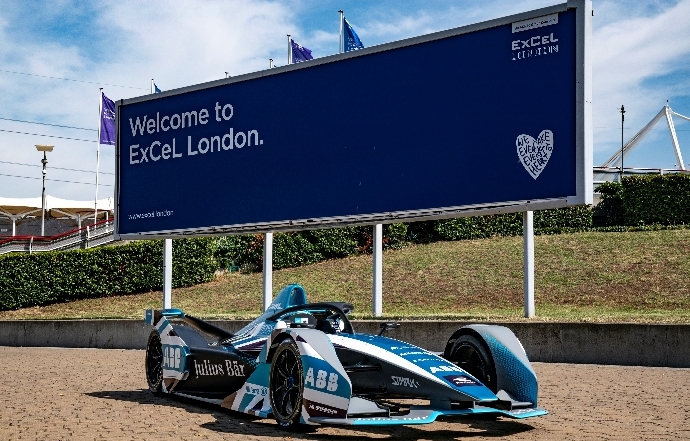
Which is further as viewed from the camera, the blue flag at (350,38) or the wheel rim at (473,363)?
the blue flag at (350,38)

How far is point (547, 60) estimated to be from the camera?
44.4 feet

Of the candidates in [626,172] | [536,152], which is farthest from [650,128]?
[536,152]

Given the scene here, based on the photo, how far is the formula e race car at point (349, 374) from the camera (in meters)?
7.29

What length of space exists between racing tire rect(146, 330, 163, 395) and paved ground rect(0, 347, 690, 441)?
17cm

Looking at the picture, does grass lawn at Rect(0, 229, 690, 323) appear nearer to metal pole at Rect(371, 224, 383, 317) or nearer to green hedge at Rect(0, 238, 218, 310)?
metal pole at Rect(371, 224, 383, 317)

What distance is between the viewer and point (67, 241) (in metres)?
49.5

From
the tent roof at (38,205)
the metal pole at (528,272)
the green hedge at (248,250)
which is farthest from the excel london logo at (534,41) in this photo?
the tent roof at (38,205)

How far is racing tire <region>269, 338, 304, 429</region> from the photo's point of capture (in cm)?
772

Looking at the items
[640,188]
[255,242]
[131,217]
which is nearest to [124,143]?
[131,217]

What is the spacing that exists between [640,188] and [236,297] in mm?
14646

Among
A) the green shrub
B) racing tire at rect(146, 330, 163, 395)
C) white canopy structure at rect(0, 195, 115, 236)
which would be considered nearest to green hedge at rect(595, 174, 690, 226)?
the green shrub

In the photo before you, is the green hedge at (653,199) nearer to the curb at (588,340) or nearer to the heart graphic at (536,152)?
the curb at (588,340)

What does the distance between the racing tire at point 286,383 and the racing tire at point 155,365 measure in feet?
10.3

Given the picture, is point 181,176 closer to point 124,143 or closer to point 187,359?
point 124,143
